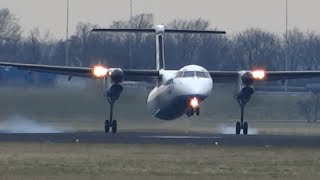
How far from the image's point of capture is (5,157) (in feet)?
146

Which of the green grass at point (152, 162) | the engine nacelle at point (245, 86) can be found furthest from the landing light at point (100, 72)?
the green grass at point (152, 162)

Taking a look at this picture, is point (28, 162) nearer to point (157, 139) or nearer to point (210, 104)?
point (157, 139)

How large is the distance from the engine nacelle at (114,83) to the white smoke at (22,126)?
395cm

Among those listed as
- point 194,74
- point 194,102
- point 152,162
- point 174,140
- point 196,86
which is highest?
point 194,74

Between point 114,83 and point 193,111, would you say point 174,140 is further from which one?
point 114,83

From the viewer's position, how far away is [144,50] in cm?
9725

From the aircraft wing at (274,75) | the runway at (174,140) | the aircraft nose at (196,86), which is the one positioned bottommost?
the runway at (174,140)

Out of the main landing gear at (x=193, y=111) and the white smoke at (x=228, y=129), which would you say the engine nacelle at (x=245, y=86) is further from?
the white smoke at (x=228, y=129)

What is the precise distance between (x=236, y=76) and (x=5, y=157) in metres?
26.3

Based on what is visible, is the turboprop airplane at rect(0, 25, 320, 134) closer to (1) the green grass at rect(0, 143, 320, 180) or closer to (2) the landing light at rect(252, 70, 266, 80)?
(2) the landing light at rect(252, 70, 266, 80)

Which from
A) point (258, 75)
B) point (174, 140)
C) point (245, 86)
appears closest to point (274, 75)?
point (258, 75)

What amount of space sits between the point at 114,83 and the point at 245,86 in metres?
6.24

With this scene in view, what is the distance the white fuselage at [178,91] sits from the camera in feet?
214

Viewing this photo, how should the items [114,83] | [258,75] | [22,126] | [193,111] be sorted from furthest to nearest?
1. [22,126]
2. [258,75]
3. [114,83]
4. [193,111]
